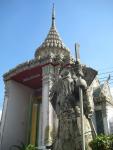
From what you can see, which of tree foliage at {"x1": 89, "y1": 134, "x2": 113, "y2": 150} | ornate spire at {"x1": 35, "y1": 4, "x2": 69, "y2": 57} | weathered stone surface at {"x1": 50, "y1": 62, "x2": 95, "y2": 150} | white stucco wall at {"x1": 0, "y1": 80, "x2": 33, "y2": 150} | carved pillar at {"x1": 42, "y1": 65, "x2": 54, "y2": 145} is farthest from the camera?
ornate spire at {"x1": 35, "y1": 4, "x2": 69, "y2": 57}

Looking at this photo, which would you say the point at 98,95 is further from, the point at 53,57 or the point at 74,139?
the point at 74,139

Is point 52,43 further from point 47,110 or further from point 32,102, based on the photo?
point 47,110

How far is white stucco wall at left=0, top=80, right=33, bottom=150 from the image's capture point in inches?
778

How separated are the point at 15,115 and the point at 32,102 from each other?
2289 millimetres

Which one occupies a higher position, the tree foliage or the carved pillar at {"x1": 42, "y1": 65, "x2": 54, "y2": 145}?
the carved pillar at {"x1": 42, "y1": 65, "x2": 54, "y2": 145}

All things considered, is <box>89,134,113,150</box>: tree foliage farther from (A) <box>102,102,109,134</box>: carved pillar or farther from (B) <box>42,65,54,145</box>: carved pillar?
(A) <box>102,102,109,134</box>: carved pillar

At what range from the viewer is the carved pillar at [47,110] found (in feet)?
54.9

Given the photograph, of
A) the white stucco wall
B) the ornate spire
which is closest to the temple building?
the white stucco wall

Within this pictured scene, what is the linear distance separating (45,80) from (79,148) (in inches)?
446

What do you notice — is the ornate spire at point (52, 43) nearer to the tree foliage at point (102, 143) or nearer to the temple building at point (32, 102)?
the temple building at point (32, 102)

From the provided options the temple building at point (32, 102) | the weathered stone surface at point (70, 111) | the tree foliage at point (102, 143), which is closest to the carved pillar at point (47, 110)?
the temple building at point (32, 102)

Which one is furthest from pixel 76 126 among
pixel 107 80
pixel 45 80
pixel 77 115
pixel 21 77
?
pixel 107 80

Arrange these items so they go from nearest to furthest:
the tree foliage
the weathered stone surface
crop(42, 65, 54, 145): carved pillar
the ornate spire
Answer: the tree foliage → the weathered stone surface → crop(42, 65, 54, 145): carved pillar → the ornate spire

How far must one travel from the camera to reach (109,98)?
22531 millimetres
